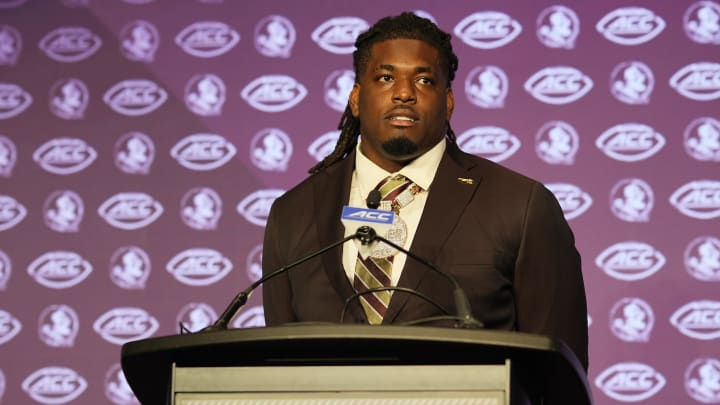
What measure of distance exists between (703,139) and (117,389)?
2492 millimetres

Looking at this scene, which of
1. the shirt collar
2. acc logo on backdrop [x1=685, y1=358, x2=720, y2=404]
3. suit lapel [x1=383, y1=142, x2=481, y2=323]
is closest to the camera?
suit lapel [x1=383, y1=142, x2=481, y2=323]

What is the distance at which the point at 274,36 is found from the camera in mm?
4836

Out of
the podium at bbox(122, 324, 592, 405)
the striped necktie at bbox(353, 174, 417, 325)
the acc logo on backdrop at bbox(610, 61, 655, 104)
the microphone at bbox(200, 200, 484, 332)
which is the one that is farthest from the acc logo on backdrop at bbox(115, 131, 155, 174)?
the podium at bbox(122, 324, 592, 405)

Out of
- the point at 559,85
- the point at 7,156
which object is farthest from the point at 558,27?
the point at 7,156

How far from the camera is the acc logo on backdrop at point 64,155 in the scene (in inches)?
192

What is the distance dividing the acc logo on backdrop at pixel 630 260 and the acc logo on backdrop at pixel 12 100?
2.52 meters

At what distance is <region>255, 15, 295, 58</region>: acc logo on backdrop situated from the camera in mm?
4816

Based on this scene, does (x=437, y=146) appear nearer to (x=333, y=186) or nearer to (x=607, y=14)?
(x=333, y=186)

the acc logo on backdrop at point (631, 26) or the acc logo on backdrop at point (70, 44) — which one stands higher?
the acc logo on backdrop at point (70, 44)

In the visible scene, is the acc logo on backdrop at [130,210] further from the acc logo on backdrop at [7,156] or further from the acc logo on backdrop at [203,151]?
the acc logo on backdrop at [7,156]

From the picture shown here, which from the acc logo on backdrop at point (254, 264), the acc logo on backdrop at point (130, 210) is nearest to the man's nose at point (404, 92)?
the acc logo on backdrop at point (254, 264)

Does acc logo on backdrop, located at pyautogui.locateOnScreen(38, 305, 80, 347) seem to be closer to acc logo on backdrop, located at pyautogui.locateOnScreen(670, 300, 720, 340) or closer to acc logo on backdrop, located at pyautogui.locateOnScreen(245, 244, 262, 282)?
acc logo on backdrop, located at pyautogui.locateOnScreen(245, 244, 262, 282)

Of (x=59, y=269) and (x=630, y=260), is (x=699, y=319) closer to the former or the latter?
(x=630, y=260)

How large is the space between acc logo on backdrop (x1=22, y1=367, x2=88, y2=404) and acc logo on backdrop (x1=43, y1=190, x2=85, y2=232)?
1.95ft
